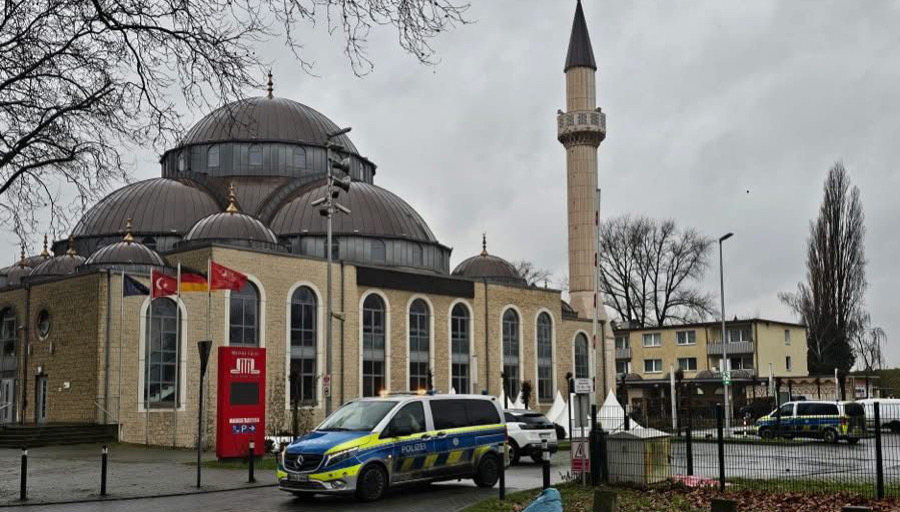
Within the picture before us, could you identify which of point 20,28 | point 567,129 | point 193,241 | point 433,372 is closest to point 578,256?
point 567,129

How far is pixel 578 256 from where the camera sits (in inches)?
2514

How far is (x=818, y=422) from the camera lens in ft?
107

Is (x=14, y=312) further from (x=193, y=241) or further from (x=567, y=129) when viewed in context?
(x=567, y=129)

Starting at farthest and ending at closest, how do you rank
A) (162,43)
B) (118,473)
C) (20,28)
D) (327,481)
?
1. (118,473)
2. (327,481)
3. (20,28)
4. (162,43)

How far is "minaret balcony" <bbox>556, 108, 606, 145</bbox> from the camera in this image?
62.8m

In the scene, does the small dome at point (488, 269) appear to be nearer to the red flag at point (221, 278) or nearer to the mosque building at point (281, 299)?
the mosque building at point (281, 299)

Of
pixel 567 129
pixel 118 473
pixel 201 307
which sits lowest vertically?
pixel 118 473

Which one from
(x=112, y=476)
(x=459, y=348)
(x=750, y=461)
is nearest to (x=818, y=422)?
(x=750, y=461)

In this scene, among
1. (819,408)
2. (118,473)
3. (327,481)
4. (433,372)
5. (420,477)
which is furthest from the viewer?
(433,372)

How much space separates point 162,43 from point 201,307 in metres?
32.6

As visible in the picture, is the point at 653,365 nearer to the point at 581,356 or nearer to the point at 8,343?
the point at 581,356

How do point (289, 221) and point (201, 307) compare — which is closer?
point (201, 307)

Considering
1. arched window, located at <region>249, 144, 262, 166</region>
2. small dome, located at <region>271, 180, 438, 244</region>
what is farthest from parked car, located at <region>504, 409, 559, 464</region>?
arched window, located at <region>249, 144, 262, 166</region>

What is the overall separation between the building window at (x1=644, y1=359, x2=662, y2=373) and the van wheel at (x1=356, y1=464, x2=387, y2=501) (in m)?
63.2
